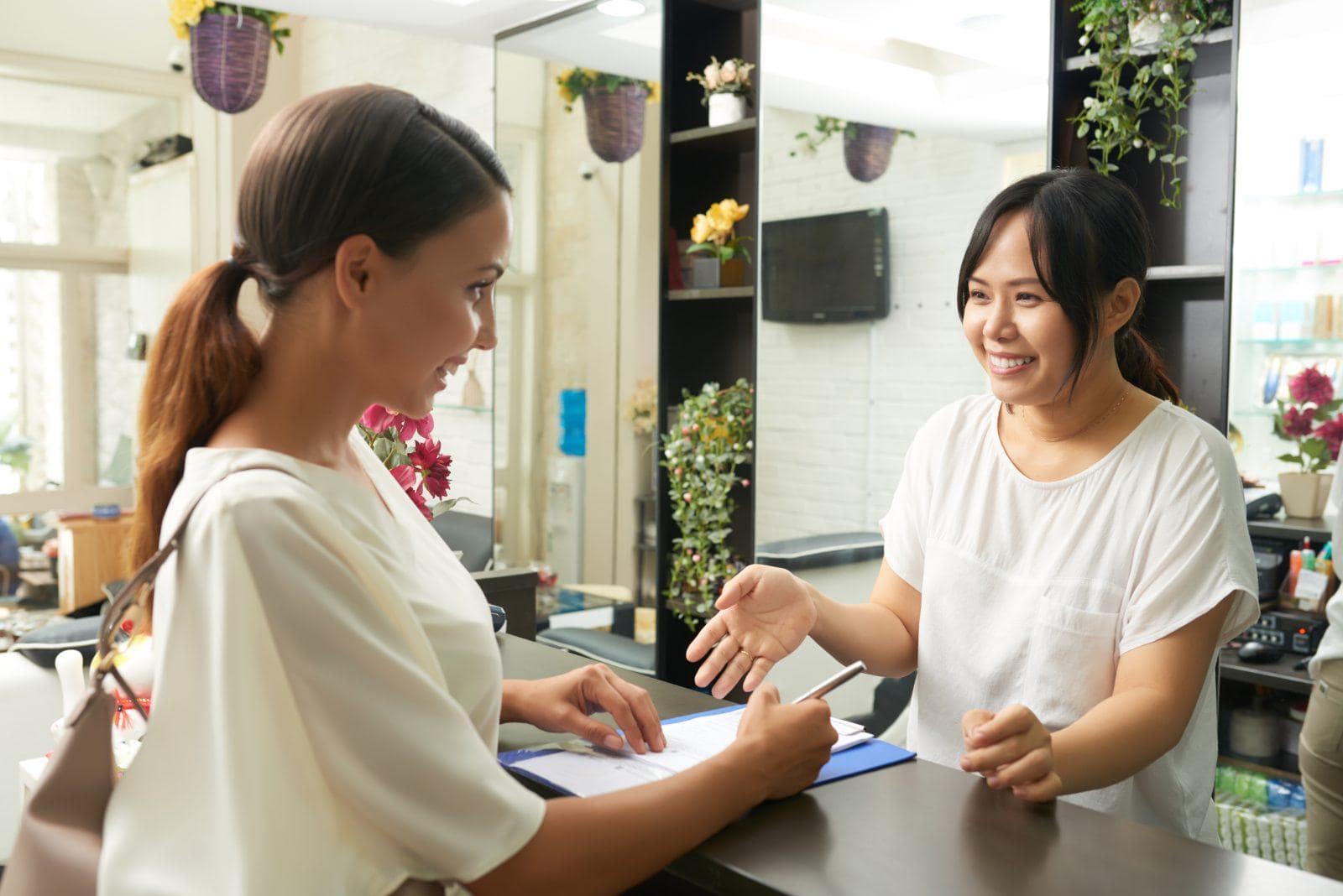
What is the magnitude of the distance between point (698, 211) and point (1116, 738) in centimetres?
304

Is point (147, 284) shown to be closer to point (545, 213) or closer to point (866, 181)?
point (545, 213)

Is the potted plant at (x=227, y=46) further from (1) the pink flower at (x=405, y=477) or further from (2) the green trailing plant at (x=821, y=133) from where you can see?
(1) the pink flower at (x=405, y=477)

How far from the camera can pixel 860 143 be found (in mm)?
3773

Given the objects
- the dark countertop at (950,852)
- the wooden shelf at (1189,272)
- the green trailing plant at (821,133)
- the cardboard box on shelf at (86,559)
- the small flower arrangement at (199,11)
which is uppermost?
the small flower arrangement at (199,11)

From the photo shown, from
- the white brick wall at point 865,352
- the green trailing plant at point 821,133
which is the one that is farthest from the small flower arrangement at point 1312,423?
the green trailing plant at point 821,133

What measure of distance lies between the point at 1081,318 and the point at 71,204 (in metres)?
8.39

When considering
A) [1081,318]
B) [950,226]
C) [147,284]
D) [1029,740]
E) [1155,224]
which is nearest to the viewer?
[1029,740]

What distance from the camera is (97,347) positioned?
8.49m

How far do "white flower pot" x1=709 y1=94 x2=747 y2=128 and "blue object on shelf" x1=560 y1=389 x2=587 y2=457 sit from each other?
3.11 metres

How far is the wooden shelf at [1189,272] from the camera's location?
2.94m

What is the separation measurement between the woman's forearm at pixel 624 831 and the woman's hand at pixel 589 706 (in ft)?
0.78

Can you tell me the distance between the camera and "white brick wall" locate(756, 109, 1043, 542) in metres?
3.55

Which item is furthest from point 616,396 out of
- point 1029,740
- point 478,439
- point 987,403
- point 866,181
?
point 1029,740

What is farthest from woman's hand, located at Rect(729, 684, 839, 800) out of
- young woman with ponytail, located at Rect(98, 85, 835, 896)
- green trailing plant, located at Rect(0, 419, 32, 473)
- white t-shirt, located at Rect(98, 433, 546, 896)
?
green trailing plant, located at Rect(0, 419, 32, 473)
